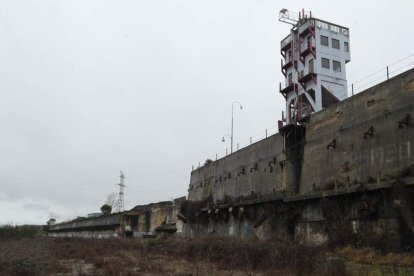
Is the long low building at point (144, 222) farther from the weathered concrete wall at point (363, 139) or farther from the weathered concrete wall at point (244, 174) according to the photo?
the weathered concrete wall at point (363, 139)

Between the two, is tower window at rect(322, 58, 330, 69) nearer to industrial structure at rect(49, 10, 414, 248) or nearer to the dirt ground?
industrial structure at rect(49, 10, 414, 248)

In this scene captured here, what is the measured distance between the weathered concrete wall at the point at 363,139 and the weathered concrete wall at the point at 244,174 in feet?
12.6

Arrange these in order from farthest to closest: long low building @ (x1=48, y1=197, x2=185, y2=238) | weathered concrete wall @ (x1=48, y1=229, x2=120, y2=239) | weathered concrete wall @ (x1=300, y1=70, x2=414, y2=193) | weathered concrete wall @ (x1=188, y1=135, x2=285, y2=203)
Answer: weathered concrete wall @ (x1=48, y1=229, x2=120, y2=239), long low building @ (x1=48, y1=197, x2=185, y2=238), weathered concrete wall @ (x1=188, y1=135, x2=285, y2=203), weathered concrete wall @ (x1=300, y1=70, x2=414, y2=193)

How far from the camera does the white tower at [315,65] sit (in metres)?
41.7

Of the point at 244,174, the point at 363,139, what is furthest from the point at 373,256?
the point at 244,174

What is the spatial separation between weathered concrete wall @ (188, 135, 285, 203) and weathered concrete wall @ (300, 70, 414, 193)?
12.6 ft

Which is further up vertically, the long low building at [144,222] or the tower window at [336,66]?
the tower window at [336,66]

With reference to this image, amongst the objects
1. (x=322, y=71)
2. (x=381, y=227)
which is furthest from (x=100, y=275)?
(x=322, y=71)

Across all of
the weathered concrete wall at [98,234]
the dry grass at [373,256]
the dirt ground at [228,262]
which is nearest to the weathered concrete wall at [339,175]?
the dry grass at [373,256]

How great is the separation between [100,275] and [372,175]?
1263cm

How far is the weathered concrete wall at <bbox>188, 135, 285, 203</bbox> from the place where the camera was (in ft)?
97.7

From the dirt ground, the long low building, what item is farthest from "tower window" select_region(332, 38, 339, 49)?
the dirt ground

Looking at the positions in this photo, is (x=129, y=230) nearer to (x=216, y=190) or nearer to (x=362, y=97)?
(x=216, y=190)

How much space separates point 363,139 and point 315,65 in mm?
22208
